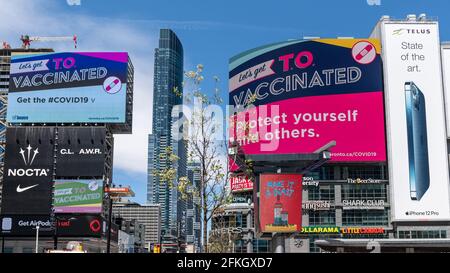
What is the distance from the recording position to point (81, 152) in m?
112

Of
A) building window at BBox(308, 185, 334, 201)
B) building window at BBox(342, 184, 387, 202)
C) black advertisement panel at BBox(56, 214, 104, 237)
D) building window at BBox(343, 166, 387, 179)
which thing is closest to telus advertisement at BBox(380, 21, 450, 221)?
building window at BBox(342, 184, 387, 202)

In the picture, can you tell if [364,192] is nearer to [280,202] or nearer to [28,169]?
[280,202]

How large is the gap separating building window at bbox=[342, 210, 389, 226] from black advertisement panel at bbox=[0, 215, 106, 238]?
45.5 m

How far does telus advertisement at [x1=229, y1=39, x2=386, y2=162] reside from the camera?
336 feet

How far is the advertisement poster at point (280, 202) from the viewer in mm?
70688

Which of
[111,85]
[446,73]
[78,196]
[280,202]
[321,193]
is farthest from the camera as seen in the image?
[111,85]

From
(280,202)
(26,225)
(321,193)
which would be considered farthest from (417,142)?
(26,225)

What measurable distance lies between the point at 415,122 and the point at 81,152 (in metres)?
61.2

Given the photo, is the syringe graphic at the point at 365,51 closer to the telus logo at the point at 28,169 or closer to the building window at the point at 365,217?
the building window at the point at 365,217

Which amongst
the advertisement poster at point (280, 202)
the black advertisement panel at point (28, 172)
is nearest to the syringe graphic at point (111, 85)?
the black advertisement panel at point (28, 172)

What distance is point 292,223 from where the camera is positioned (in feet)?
245

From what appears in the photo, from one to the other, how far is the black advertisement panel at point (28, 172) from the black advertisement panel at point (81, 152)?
6.69 feet
